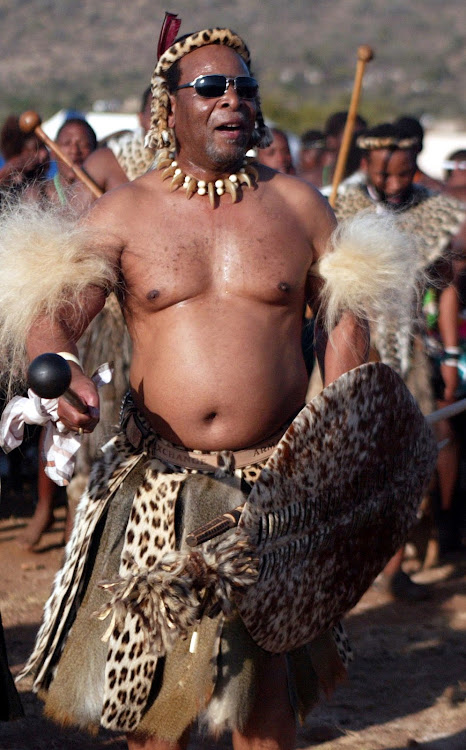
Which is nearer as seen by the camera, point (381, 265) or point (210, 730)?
point (210, 730)

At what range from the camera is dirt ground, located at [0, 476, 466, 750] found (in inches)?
163


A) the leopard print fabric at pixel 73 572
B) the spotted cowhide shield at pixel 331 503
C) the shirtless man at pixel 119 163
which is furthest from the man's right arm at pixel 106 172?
the spotted cowhide shield at pixel 331 503

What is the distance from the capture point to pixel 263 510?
2.79 metres

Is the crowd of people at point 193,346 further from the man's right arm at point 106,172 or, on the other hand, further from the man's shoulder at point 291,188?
the man's right arm at point 106,172

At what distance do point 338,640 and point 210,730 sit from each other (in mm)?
583

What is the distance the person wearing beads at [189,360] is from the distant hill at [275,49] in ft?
123

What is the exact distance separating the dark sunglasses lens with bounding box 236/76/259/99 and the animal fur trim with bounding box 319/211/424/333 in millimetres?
468

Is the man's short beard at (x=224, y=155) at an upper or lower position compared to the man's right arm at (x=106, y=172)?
upper

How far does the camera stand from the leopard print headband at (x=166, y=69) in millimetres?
3271

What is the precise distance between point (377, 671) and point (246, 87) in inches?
106

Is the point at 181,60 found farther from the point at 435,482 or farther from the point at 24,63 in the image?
the point at 24,63

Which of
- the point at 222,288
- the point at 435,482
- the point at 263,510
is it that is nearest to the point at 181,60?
the point at 222,288

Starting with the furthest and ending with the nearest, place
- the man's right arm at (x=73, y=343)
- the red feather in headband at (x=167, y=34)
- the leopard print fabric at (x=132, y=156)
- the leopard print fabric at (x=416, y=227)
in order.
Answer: the leopard print fabric at (x=132, y=156) < the leopard print fabric at (x=416, y=227) < the red feather in headband at (x=167, y=34) < the man's right arm at (x=73, y=343)

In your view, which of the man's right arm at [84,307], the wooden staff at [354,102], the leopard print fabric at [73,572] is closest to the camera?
the man's right arm at [84,307]
